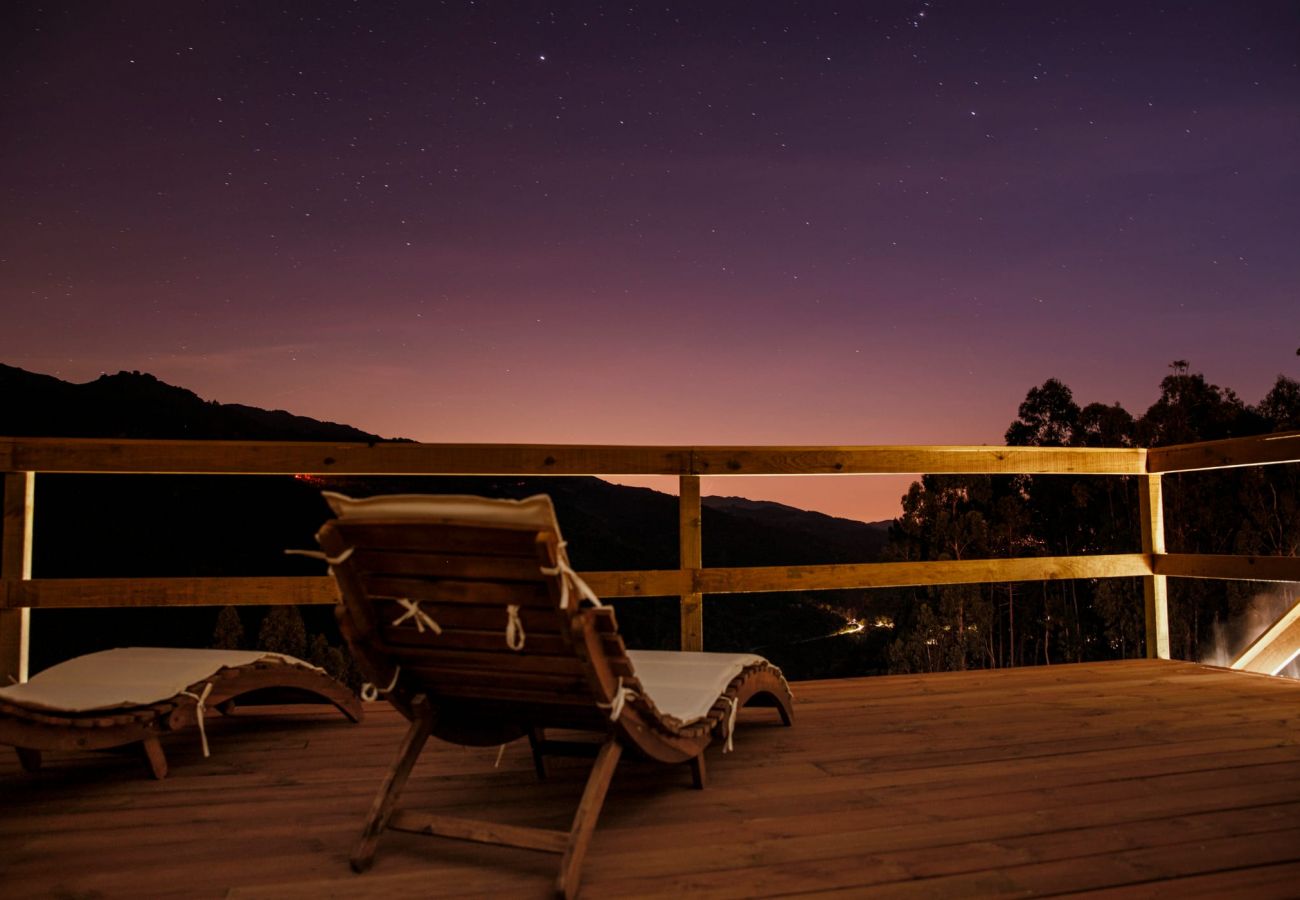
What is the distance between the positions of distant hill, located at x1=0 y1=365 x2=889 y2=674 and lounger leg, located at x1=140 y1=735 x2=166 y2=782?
15961 mm

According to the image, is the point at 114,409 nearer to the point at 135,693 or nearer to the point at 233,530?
the point at 233,530

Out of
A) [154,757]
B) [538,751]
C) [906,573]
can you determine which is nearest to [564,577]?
[538,751]

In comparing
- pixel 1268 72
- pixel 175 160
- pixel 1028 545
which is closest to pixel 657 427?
pixel 175 160

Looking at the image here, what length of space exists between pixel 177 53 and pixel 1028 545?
2080cm

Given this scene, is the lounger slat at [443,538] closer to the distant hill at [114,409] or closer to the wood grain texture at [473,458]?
the wood grain texture at [473,458]

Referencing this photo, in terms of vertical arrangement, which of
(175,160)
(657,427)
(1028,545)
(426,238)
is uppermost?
(175,160)

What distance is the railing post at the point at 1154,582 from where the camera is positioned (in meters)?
4.73

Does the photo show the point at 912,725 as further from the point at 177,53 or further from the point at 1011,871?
the point at 177,53

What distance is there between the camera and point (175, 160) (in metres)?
10.7

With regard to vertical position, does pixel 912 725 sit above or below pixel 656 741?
below

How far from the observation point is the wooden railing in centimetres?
347

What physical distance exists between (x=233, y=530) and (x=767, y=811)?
73.7 feet

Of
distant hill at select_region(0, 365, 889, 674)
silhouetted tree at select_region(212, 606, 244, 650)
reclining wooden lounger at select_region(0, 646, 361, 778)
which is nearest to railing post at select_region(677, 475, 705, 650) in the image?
reclining wooden lounger at select_region(0, 646, 361, 778)

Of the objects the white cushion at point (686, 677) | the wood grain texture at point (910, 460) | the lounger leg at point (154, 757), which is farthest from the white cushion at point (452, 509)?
the wood grain texture at point (910, 460)
